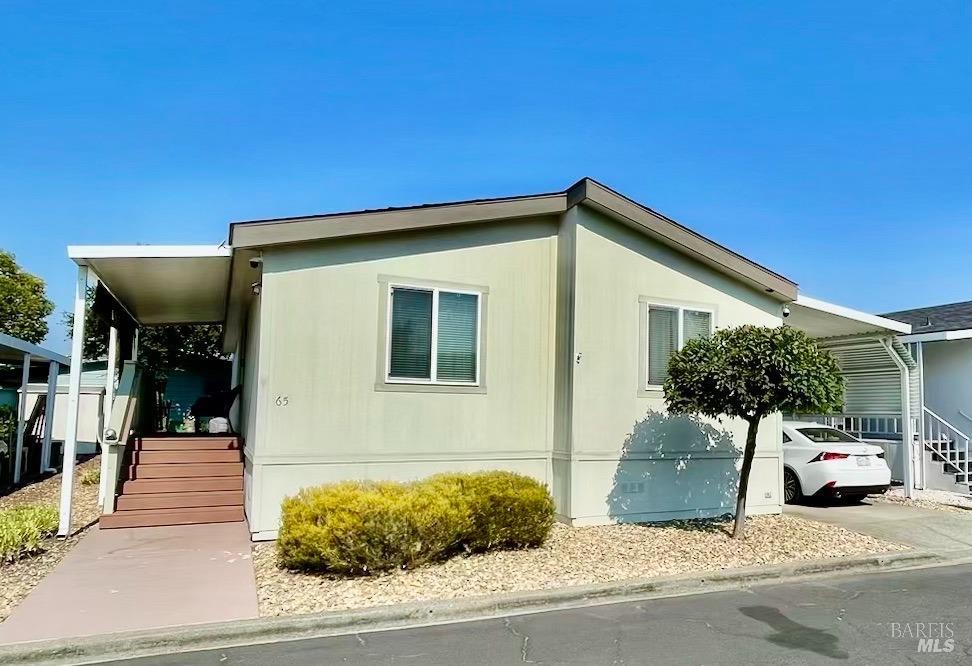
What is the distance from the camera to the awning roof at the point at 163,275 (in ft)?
25.7

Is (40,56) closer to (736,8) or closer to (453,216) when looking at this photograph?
(453,216)

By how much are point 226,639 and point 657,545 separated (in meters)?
4.95

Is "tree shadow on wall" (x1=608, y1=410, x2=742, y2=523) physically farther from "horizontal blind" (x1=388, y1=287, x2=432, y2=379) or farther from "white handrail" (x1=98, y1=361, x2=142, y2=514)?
"white handrail" (x1=98, y1=361, x2=142, y2=514)

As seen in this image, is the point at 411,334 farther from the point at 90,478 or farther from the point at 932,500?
the point at 932,500

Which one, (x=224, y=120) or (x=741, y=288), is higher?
(x=224, y=120)

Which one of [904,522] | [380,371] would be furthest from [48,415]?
[904,522]

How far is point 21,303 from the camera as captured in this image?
24.3 metres

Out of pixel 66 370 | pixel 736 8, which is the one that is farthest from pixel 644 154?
pixel 66 370

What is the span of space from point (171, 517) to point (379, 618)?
4.83 m

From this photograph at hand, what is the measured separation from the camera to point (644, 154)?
1271cm

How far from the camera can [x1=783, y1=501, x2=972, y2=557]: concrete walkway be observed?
28.6ft

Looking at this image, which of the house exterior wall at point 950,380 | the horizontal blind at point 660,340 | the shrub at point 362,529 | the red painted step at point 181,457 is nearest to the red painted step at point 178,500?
the red painted step at point 181,457

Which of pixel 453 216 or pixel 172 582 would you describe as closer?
pixel 172 582

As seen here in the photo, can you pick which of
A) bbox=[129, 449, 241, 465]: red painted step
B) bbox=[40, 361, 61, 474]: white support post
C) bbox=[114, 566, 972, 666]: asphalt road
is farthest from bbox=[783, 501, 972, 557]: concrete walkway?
bbox=[40, 361, 61, 474]: white support post
